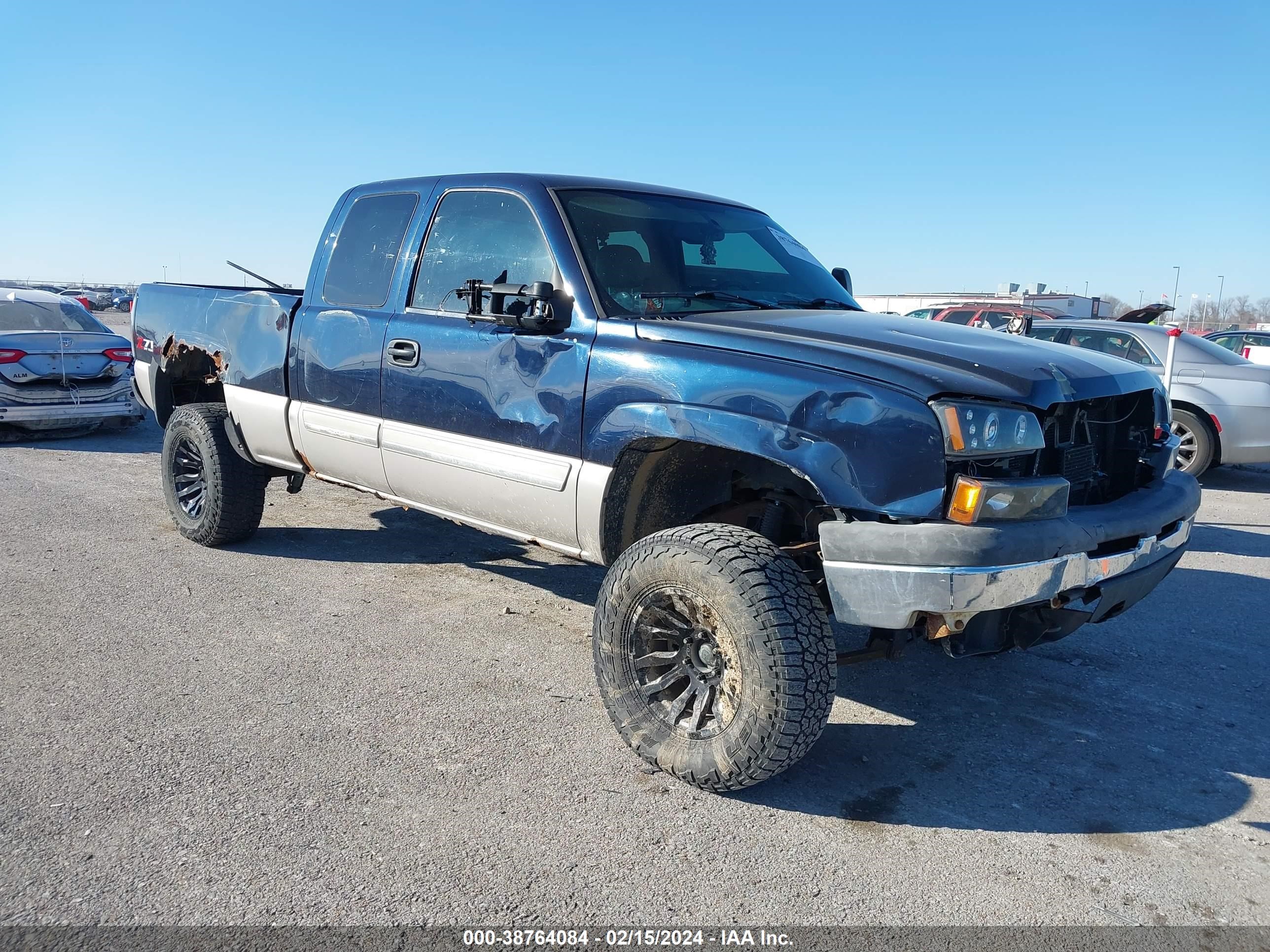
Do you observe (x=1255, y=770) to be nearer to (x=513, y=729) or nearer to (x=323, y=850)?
(x=513, y=729)

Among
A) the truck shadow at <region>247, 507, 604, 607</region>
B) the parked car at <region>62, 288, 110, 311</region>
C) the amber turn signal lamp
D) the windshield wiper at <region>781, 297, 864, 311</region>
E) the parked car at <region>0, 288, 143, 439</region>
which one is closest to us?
the amber turn signal lamp

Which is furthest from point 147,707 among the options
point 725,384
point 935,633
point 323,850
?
point 935,633

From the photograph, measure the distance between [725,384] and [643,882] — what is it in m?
1.54

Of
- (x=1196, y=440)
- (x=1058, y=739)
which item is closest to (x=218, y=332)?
(x=1058, y=739)

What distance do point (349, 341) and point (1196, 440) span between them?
7.91 metres

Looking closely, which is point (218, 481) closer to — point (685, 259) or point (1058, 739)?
point (685, 259)

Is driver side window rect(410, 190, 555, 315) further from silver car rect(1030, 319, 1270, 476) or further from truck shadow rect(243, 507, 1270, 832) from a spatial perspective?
silver car rect(1030, 319, 1270, 476)

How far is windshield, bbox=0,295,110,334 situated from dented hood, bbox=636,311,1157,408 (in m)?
9.16

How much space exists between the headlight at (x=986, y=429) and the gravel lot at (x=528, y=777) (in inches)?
46.4

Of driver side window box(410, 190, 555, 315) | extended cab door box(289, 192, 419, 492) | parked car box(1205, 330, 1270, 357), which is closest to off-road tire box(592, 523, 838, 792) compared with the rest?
driver side window box(410, 190, 555, 315)

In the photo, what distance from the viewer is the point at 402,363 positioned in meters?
4.41

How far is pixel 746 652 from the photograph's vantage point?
3.05 m

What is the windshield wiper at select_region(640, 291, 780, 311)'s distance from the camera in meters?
3.94

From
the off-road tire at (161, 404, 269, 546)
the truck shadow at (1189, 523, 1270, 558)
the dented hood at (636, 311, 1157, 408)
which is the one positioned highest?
the dented hood at (636, 311, 1157, 408)
